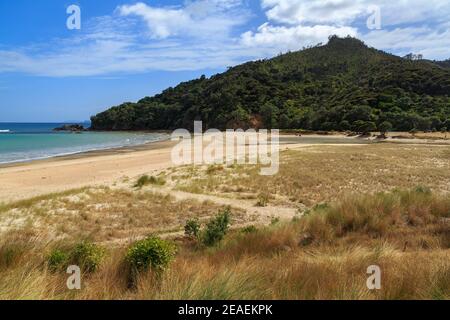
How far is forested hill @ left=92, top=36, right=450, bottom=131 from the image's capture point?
76.3 m

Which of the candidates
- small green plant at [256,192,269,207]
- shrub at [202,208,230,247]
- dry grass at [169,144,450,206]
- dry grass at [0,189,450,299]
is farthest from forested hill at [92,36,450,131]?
dry grass at [0,189,450,299]

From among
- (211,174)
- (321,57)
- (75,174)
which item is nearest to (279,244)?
(211,174)

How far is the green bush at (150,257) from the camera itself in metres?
4.97

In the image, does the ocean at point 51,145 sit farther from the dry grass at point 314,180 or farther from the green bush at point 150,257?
the green bush at point 150,257

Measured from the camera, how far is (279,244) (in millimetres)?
7316

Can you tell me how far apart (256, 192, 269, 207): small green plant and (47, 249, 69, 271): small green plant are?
959 centimetres

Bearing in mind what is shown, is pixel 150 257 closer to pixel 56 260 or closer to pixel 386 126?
pixel 56 260

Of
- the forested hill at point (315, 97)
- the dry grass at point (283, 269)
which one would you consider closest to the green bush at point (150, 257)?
the dry grass at point (283, 269)

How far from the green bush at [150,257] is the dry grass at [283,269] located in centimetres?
15

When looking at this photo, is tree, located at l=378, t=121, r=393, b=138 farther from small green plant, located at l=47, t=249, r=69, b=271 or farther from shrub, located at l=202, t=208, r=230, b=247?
small green plant, located at l=47, t=249, r=69, b=271

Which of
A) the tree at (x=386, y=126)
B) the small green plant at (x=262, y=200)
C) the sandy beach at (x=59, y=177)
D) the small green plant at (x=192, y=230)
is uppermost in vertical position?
the tree at (x=386, y=126)

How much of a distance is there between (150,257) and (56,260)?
3.61 ft
